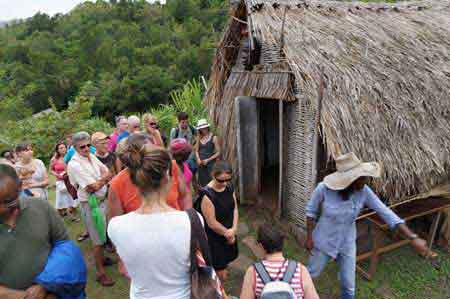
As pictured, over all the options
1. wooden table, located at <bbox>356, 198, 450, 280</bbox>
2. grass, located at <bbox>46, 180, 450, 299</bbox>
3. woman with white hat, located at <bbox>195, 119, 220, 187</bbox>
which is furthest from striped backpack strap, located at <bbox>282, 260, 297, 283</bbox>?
woman with white hat, located at <bbox>195, 119, 220, 187</bbox>

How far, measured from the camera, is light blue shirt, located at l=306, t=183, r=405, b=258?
2723 mm

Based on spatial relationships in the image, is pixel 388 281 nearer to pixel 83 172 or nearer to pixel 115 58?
pixel 83 172

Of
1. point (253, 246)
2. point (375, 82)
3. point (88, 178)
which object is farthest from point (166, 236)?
point (375, 82)

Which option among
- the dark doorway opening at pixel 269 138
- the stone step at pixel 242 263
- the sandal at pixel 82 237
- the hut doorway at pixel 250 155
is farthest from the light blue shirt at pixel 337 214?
the dark doorway opening at pixel 269 138

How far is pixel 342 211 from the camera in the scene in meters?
2.72

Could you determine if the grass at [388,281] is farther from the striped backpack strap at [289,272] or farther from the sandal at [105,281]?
the striped backpack strap at [289,272]

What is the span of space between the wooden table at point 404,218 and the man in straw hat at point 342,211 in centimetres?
94

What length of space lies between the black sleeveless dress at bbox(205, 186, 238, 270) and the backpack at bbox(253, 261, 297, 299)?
3.20 ft

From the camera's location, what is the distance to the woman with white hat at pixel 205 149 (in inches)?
185

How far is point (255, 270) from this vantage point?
6.19 feet

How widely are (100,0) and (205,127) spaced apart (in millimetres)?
40568

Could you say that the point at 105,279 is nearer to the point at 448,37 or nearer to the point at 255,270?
the point at 255,270

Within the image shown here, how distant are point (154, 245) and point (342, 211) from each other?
186 centimetres

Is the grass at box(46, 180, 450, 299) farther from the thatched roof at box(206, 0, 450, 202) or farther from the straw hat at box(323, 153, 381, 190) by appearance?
the straw hat at box(323, 153, 381, 190)
